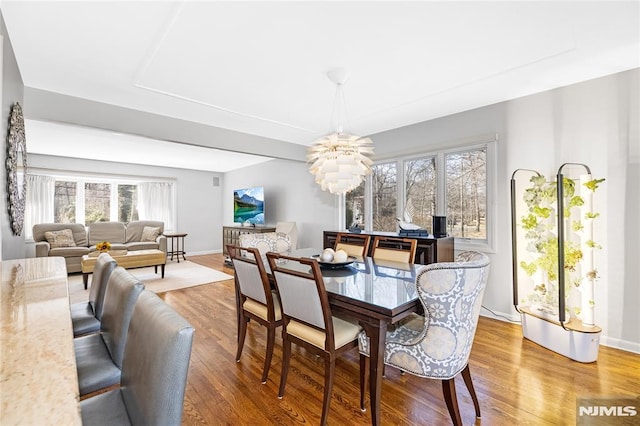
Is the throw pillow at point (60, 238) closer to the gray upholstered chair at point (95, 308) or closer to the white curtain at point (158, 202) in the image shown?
Answer: the white curtain at point (158, 202)

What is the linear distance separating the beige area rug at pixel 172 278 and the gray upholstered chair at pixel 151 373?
3.78 m

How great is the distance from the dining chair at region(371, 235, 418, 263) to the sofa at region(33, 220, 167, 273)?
509 cm

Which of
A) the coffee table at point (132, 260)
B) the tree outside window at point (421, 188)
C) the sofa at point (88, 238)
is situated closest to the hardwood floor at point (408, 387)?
the tree outside window at point (421, 188)

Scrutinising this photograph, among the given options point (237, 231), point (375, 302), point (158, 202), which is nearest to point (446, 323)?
point (375, 302)

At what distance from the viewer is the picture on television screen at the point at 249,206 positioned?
6.64 metres

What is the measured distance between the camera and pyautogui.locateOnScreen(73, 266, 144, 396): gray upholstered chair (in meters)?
1.27

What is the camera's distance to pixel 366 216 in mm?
4594

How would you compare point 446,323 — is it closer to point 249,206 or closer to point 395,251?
point 395,251

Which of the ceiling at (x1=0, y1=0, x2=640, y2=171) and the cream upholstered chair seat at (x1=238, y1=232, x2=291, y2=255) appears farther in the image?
the cream upholstered chair seat at (x1=238, y1=232, x2=291, y2=255)

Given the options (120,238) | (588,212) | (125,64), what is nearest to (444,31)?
(588,212)

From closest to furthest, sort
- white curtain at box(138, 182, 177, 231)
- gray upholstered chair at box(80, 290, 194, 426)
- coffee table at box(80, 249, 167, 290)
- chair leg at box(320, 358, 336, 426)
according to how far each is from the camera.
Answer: gray upholstered chair at box(80, 290, 194, 426)
chair leg at box(320, 358, 336, 426)
coffee table at box(80, 249, 167, 290)
white curtain at box(138, 182, 177, 231)

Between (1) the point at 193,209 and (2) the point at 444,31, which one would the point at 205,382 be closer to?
(2) the point at 444,31

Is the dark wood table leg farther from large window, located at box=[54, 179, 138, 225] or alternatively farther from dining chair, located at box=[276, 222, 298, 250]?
large window, located at box=[54, 179, 138, 225]

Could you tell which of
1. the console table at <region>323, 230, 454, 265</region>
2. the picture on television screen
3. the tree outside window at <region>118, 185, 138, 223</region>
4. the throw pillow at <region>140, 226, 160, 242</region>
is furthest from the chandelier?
the tree outside window at <region>118, 185, 138, 223</region>
